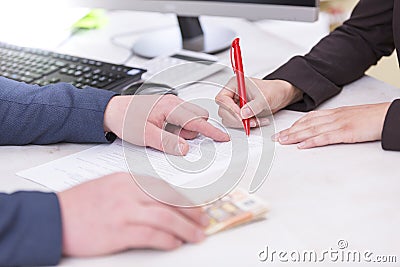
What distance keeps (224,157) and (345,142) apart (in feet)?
0.56

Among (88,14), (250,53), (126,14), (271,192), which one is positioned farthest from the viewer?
(126,14)

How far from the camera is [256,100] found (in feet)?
3.12

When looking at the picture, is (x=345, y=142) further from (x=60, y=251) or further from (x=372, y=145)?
(x=60, y=251)

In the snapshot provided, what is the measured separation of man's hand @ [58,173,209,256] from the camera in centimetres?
63

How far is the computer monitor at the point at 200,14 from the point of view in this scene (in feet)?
3.65

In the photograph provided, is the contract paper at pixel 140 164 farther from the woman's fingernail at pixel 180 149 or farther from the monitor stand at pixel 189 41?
the monitor stand at pixel 189 41

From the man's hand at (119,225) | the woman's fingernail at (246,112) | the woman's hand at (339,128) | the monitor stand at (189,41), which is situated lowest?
the monitor stand at (189,41)

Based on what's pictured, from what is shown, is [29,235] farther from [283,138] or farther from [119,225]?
[283,138]

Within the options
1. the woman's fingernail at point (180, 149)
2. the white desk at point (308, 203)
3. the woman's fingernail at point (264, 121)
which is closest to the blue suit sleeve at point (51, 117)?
the white desk at point (308, 203)

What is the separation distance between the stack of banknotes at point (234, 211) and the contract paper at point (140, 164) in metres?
0.07

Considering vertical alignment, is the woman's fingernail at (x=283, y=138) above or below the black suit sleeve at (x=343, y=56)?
below

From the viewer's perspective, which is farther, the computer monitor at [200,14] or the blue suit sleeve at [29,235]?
the computer monitor at [200,14]

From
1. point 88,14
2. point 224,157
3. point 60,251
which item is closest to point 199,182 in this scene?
point 224,157

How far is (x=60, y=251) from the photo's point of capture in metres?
0.63
